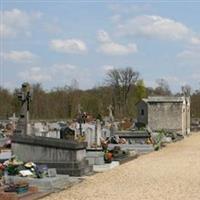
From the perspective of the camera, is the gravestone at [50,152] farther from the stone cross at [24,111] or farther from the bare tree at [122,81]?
the bare tree at [122,81]

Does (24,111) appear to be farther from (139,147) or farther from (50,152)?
(139,147)

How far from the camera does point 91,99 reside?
72.4 metres

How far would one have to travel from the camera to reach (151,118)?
53.9 metres

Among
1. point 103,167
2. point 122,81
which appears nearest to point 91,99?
point 122,81

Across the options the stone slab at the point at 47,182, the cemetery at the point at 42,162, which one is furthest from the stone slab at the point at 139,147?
the stone slab at the point at 47,182

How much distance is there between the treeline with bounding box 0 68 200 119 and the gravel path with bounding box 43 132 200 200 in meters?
41.6

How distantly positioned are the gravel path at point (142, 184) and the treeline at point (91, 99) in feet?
136

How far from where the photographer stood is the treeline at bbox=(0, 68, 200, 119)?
70000mm

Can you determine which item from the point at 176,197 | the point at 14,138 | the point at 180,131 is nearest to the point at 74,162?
the point at 14,138

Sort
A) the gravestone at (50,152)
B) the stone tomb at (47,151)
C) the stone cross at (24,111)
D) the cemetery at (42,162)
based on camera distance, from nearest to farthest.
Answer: the cemetery at (42,162) < the gravestone at (50,152) < the stone tomb at (47,151) < the stone cross at (24,111)

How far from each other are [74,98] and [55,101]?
9.33ft

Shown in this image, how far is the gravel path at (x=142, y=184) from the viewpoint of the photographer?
42.3 ft

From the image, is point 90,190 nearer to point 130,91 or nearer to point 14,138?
point 14,138

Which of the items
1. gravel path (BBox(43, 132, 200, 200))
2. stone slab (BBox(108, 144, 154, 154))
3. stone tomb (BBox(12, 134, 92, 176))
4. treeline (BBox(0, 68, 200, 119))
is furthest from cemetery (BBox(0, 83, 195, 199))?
treeline (BBox(0, 68, 200, 119))
